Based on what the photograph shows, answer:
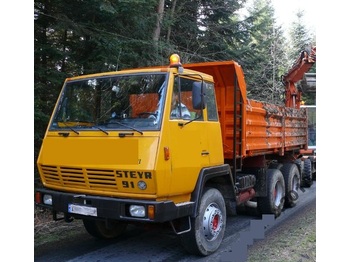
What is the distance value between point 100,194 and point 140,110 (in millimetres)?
1097

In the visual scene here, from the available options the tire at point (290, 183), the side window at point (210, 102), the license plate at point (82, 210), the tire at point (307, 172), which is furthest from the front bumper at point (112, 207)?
the tire at point (307, 172)

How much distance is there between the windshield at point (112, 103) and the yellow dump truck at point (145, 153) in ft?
0.04

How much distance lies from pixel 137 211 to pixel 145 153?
2.12 feet

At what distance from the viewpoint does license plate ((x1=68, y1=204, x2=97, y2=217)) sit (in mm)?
4215

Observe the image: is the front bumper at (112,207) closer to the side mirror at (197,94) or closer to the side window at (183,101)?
the side window at (183,101)

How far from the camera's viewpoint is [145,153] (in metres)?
3.96

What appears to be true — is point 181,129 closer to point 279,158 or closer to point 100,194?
point 100,194

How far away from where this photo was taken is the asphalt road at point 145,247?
4.82 m

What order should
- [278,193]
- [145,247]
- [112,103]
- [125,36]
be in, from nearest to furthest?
[112,103], [145,247], [278,193], [125,36]

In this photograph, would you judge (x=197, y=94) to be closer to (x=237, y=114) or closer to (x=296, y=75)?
(x=237, y=114)

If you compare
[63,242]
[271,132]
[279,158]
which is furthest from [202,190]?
[279,158]

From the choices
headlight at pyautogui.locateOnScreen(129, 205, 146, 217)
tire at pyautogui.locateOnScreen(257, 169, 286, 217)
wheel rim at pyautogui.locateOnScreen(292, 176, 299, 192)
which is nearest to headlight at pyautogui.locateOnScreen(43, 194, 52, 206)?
headlight at pyautogui.locateOnScreen(129, 205, 146, 217)

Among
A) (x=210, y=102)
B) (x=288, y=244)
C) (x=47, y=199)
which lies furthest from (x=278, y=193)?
(x=47, y=199)

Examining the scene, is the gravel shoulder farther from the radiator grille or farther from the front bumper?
the radiator grille
